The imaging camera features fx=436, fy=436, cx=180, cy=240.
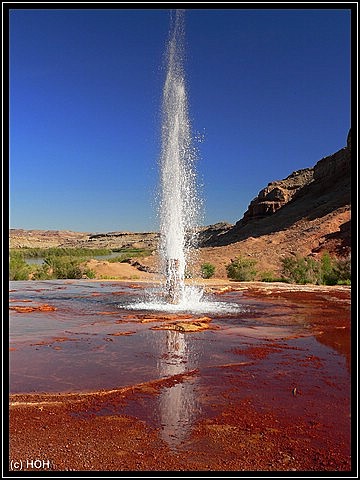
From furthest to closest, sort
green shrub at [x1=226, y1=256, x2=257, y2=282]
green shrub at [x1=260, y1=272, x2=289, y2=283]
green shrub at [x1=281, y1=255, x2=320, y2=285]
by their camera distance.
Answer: green shrub at [x1=226, y1=256, x2=257, y2=282], green shrub at [x1=260, y1=272, x2=289, y2=283], green shrub at [x1=281, y1=255, x2=320, y2=285]

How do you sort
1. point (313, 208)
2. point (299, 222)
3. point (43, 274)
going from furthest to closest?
point (313, 208) < point (299, 222) < point (43, 274)

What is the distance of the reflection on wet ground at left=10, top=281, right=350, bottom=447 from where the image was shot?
180 inches

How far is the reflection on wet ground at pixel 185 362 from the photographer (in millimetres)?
4562

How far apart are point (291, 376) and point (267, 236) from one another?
40006 millimetres

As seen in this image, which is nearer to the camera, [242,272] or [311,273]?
[311,273]

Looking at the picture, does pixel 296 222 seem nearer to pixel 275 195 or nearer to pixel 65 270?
pixel 275 195

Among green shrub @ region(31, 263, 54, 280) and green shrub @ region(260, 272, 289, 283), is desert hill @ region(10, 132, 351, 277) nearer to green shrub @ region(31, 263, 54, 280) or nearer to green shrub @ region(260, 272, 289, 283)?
green shrub @ region(260, 272, 289, 283)

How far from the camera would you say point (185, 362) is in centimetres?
632

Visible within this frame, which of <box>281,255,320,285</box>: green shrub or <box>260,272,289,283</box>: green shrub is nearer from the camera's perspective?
<box>281,255,320,285</box>: green shrub

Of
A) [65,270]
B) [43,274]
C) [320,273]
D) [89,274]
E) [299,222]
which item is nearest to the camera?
[320,273]

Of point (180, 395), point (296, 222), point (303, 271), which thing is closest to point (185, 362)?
point (180, 395)

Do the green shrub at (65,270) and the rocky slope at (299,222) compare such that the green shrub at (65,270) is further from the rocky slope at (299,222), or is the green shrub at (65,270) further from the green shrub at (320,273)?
the green shrub at (320,273)

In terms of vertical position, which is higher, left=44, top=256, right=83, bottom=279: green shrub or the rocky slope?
the rocky slope

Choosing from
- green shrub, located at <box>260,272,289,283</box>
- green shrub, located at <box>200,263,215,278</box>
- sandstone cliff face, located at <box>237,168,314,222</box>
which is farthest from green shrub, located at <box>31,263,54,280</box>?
sandstone cliff face, located at <box>237,168,314,222</box>
